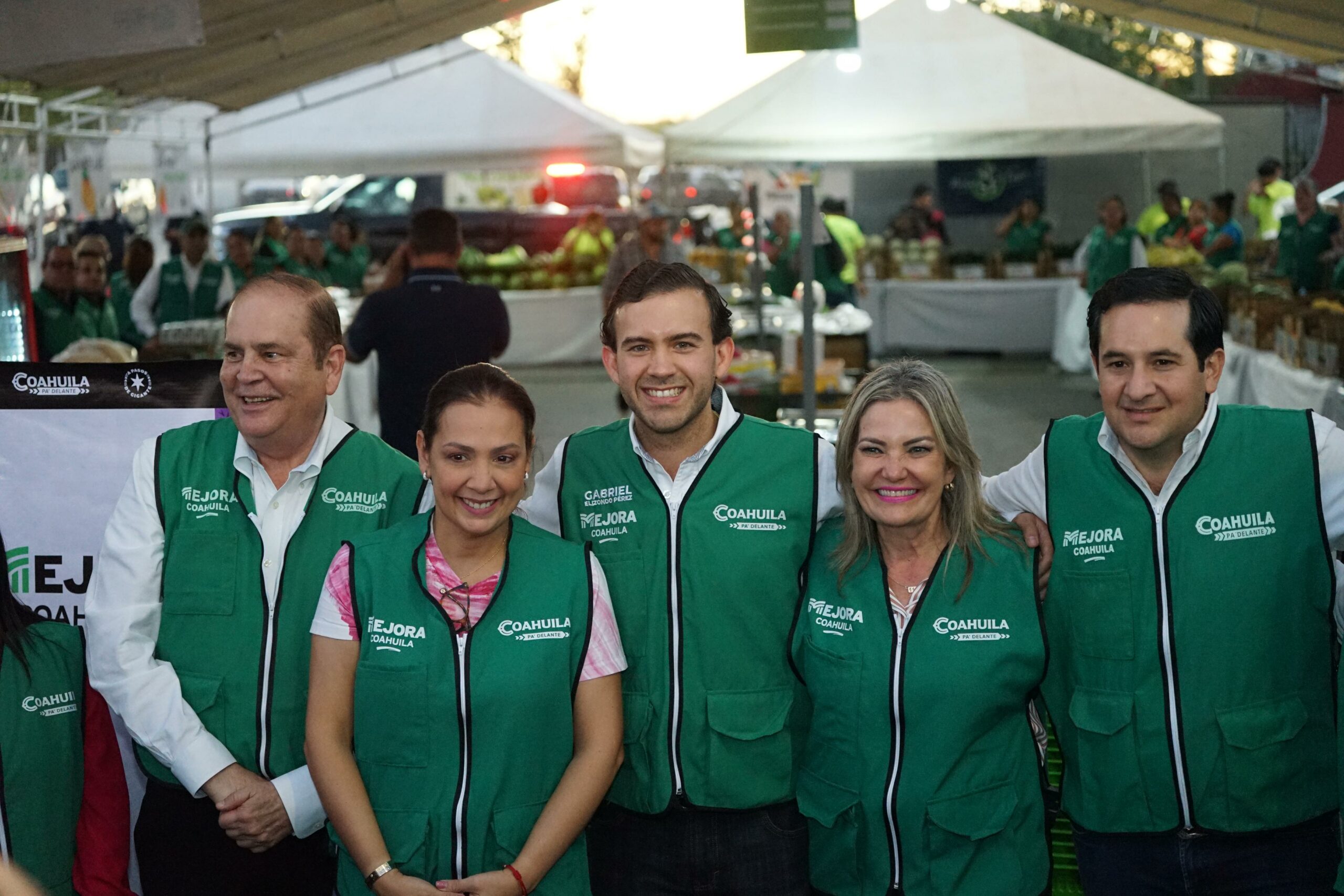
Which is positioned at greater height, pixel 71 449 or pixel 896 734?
pixel 71 449

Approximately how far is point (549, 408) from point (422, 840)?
939cm

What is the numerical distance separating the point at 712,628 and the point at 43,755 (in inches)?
49.2

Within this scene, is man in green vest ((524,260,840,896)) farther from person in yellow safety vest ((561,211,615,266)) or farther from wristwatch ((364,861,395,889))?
person in yellow safety vest ((561,211,615,266))

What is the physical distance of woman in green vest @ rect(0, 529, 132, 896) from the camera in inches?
97.3

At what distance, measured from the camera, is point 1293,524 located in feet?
8.05

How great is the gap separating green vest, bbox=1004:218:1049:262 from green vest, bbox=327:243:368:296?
6.94 meters

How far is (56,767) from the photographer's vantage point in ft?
8.27

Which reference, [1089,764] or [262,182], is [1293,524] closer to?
[1089,764]

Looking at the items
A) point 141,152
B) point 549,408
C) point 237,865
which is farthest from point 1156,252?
point 237,865

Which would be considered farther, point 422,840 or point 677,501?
point 677,501

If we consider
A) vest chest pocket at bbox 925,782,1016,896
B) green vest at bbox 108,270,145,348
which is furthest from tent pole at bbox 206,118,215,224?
vest chest pocket at bbox 925,782,1016,896

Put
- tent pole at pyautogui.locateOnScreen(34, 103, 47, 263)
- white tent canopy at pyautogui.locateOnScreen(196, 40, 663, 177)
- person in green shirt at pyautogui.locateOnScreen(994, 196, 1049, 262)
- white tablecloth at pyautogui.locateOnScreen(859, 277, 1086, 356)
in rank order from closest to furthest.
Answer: tent pole at pyautogui.locateOnScreen(34, 103, 47, 263), white tent canopy at pyautogui.locateOnScreen(196, 40, 663, 177), white tablecloth at pyautogui.locateOnScreen(859, 277, 1086, 356), person in green shirt at pyautogui.locateOnScreen(994, 196, 1049, 262)

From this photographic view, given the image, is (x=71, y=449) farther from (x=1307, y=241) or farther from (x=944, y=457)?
(x=1307, y=241)

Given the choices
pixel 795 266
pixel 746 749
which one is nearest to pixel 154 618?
pixel 746 749
